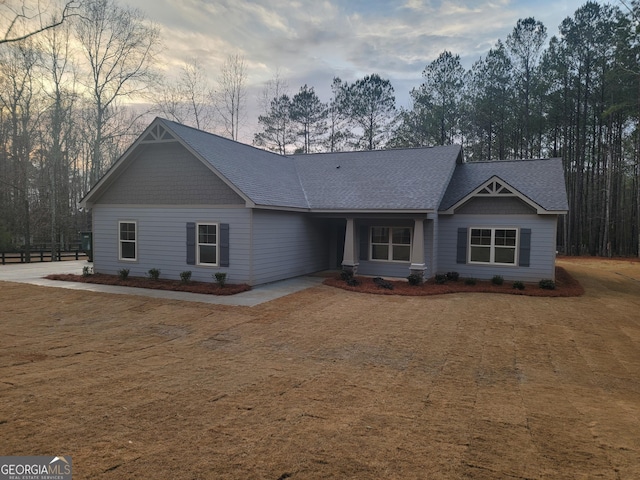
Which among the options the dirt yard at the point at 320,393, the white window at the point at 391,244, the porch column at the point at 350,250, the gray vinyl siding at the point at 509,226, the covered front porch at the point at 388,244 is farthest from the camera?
the white window at the point at 391,244

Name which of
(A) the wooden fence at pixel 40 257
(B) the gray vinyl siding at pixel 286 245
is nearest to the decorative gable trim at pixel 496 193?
(B) the gray vinyl siding at pixel 286 245

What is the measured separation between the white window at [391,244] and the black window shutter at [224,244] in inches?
247

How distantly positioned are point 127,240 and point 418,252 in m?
11.3

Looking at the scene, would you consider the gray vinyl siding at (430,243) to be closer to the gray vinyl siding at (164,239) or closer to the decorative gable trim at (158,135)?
the gray vinyl siding at (164,239)

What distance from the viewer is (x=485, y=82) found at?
101 ft

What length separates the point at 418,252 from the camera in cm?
1454

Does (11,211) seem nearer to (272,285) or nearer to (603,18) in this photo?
(272,285)

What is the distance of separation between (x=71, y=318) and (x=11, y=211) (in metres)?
26.9

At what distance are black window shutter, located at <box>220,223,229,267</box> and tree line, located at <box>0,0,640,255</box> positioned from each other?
58.1ft

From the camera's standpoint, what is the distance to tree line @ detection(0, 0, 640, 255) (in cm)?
2520

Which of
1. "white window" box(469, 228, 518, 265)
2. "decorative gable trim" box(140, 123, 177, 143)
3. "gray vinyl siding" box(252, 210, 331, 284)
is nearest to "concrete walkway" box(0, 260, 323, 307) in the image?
"gray vinyl siding" box(252, 210, 331, 284)

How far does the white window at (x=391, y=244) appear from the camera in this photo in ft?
51.8

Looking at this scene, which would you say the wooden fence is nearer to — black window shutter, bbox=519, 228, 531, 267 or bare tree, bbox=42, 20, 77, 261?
bare tree, bbox=42, 20, 77, 261

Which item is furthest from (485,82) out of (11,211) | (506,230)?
(11,211)
